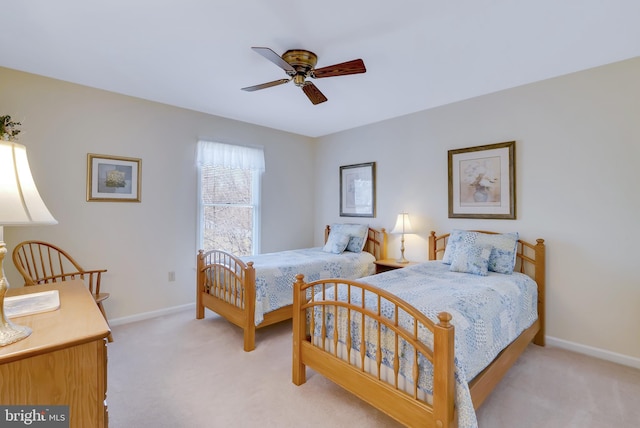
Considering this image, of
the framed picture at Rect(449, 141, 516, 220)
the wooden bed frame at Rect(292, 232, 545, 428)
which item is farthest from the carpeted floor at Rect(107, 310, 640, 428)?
the framed picture at Rect(449, 141, 516, 220)

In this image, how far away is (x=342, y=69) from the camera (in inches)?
85.8

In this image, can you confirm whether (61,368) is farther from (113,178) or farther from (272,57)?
(113,178)

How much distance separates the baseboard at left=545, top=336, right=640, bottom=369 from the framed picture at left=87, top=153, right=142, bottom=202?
15.0 ft

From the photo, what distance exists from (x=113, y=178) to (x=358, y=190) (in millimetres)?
3097

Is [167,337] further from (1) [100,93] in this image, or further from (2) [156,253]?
(1) [100,93]

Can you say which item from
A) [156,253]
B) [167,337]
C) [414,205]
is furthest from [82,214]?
[414,205]

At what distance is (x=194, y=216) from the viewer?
12.5 feet

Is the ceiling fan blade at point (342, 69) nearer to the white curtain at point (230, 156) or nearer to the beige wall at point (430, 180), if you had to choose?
the beige wall at point (430, 180)

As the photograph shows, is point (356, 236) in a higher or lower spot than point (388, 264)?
higher

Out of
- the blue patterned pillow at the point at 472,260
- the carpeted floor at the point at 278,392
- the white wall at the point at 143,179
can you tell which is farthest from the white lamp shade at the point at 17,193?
the blue patterned pillow at the point at 472,260

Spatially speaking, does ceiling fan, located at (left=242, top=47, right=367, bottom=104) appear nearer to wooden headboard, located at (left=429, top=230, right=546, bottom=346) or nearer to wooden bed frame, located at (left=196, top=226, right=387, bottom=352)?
wooden bed frame, located at (left=196, top=226, right=387, bottom=352)

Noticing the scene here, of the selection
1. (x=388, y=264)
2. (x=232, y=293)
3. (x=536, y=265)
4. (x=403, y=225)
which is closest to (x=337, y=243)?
(x=388, y=264)

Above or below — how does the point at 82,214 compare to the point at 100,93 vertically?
below

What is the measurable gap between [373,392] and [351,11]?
7.59 feet
